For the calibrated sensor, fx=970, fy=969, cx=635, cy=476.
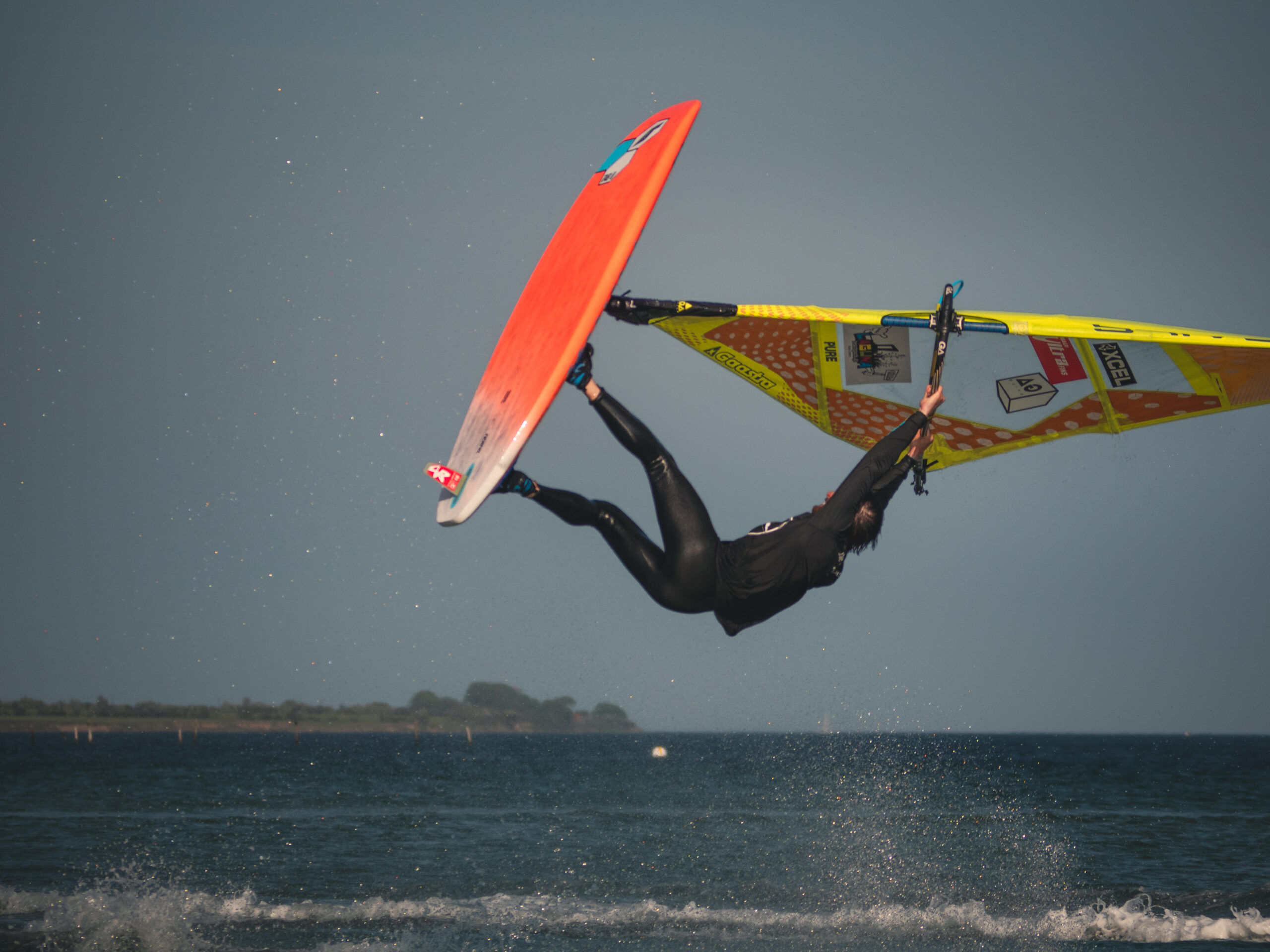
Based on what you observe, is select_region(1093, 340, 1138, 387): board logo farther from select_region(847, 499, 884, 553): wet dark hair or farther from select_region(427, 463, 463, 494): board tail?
select_region(427, 463, 463, 494): board tail

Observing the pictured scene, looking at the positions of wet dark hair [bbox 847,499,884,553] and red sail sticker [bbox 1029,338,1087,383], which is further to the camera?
red sail sticker [bbox 1029,338,1087,383]

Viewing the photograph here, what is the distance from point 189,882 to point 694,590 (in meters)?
16.0

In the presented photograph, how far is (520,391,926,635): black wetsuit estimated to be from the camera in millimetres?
3598

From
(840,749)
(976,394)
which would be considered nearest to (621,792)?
(976,394)

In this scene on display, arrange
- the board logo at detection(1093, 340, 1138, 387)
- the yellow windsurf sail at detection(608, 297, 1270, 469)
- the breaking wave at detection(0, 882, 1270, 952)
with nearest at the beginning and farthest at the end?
the yellow windsurf sail at detection(608, 297, 1270, 469), the board logo at detection(1093, 340, 1138, 387), the breaking wave at detection(0, 882, 1270, 952)

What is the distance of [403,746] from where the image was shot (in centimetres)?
9625

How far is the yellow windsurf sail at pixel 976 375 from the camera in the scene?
4410 mm

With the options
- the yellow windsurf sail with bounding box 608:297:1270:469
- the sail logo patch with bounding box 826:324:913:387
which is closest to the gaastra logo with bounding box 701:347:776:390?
the yellow windsurf sail with bounding box 608:297:1270:469

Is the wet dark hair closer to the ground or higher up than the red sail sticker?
closer to the ground

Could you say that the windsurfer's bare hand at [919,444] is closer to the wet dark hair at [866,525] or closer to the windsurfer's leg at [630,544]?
the wet dark hair at [866,525]

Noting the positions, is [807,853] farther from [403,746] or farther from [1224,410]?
[403,746]

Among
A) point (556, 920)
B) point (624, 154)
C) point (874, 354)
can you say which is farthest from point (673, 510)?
point (556, 920)

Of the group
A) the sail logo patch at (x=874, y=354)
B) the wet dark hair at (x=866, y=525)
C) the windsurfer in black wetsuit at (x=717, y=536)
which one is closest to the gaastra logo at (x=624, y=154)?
the windsurfer in black wetsuit at (x=717, y=536)

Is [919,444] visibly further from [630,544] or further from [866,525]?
[630,544]
